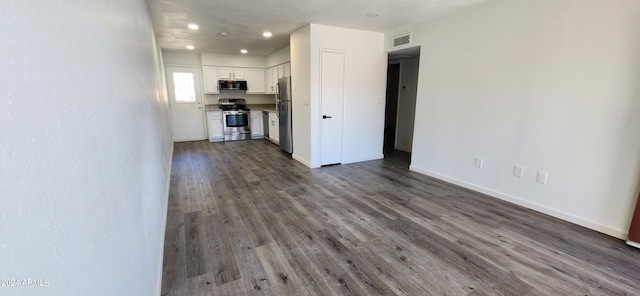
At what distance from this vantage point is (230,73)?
24.5 ft

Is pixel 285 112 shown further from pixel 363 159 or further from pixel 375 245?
pixel 375 245

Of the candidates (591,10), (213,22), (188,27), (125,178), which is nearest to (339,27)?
(213,22)

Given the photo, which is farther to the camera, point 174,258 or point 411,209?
point 411,209

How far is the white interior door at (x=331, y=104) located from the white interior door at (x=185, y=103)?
435 cm

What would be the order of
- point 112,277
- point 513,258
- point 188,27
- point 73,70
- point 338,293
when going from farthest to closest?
point 188,27 < point 513,258 < point 338,293 < point 112,277 < point 73,70

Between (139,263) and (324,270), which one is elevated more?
(139,263)

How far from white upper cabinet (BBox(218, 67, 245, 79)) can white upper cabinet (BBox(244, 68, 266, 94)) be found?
0.13 m

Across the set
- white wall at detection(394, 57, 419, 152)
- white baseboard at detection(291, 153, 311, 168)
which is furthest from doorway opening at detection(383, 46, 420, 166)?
white baseboard at detection(291, 153, 311, 168)

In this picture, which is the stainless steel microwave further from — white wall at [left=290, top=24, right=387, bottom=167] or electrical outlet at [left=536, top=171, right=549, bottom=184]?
electrical outlet at [left=536, top=171, right=549, bottom=184]

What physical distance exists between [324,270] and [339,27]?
3.84 meters

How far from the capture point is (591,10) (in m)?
2.54

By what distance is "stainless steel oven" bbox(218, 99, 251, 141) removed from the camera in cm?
735

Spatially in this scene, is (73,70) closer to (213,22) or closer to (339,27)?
(213,22)

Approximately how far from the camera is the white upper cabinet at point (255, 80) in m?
7.71
